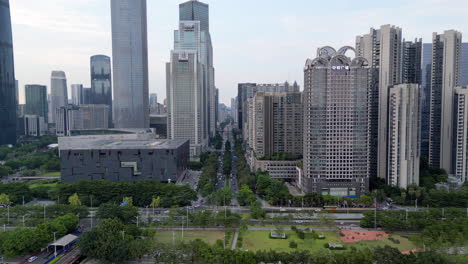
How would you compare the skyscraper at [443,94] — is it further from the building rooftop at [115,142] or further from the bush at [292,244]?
the building rooftop at [115,142]

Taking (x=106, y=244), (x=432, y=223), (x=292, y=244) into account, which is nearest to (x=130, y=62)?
(x=106, y=244)

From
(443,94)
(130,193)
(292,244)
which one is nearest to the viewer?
(292,244)

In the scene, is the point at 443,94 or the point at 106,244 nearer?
the point at 106,244

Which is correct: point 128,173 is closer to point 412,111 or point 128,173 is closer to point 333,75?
point 333,75

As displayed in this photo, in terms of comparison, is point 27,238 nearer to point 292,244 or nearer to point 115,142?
point 292,244

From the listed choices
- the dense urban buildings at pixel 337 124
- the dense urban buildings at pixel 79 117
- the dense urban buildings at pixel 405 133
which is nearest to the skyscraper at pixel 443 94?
the dense urban buildings at pixel 405 133
